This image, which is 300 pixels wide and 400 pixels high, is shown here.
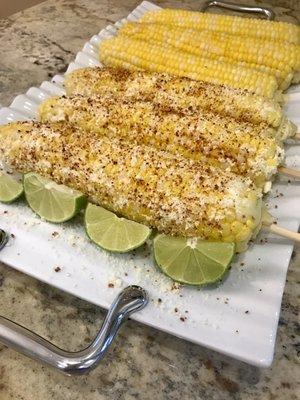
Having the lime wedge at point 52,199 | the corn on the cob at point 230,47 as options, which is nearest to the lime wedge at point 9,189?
the lime wedge at point 52,199

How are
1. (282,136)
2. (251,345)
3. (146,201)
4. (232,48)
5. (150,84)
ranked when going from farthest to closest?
1. (232,48)
2. (150,84)
3. (282,136)
4. (146,201)
5. (251,345)

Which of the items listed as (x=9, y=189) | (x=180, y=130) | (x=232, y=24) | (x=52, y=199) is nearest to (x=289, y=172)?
(x=180, y=130)

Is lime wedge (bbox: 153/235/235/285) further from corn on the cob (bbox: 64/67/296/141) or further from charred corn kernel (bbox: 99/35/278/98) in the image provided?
charred corn kernel (bbox: 99/35/278/98)

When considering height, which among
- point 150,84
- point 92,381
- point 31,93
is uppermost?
point 150,84

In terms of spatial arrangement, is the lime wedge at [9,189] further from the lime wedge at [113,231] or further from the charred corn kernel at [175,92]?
the charred corn kernel at [175,92]

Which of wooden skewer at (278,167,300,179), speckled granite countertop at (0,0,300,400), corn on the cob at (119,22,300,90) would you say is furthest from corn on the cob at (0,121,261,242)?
corn on the cob at (119,22,300,90)

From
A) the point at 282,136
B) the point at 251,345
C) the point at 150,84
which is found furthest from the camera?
the point at 150,84

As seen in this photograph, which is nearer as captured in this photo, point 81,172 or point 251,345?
point 251,345

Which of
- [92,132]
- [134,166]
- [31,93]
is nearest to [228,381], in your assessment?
[134,166]

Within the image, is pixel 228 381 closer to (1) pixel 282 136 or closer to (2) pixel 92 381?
(2) pixel 92 381
